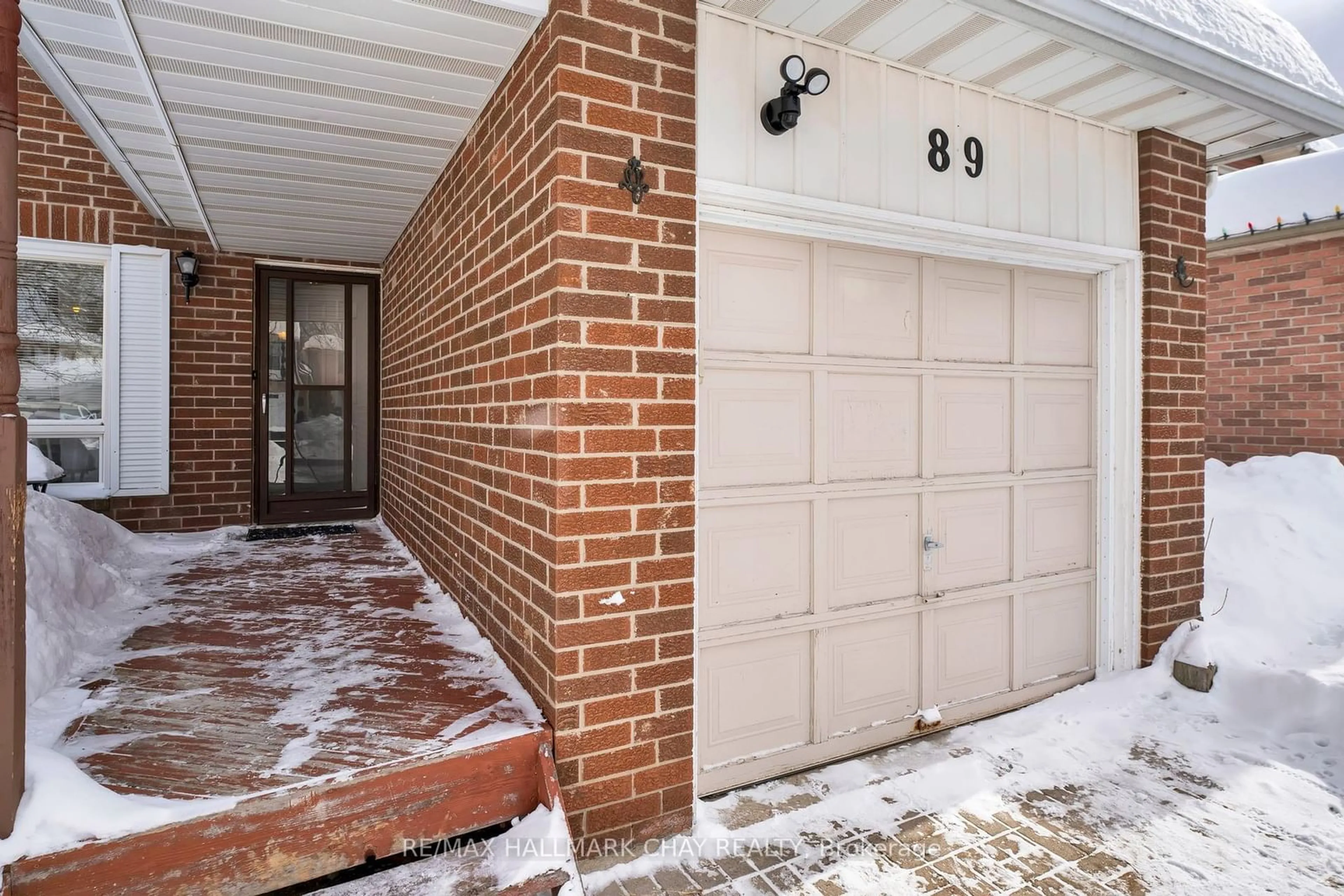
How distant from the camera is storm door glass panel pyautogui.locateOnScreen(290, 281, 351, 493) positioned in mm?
5754

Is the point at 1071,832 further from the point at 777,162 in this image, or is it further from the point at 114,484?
the point at 114,484

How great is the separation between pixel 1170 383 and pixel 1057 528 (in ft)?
3.17

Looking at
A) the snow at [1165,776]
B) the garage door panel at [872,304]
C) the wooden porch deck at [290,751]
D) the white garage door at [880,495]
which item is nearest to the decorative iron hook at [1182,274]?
the white garage door at [880,495]

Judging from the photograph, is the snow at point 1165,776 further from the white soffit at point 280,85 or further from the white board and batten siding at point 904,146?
the white soffit at point 280,85

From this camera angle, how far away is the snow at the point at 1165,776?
7.32 feet

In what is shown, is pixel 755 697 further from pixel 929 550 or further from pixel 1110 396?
pixel 1110 396

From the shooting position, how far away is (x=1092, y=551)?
3.65 metres

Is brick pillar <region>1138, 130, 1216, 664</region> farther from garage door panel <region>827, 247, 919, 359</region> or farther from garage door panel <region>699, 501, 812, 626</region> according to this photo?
garage door panel <region>699, 501, 812, 626</region>

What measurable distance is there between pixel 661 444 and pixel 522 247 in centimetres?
85

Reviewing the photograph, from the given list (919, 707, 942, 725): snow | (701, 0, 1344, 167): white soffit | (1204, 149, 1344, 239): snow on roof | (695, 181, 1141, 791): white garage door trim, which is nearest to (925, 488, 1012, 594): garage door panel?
(919, 707, 942, 725): snow

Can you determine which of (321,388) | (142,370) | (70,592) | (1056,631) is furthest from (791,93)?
(142,370)

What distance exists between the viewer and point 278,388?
5.68 metres

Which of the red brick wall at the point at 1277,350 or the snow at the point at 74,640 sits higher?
the red brick wall at the point at 1277,350

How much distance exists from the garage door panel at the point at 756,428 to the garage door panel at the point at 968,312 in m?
0.78
